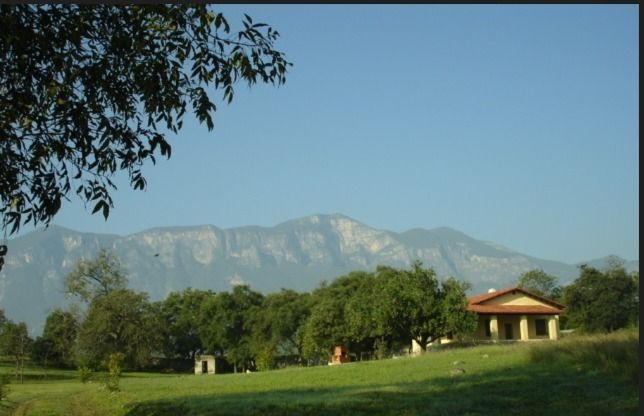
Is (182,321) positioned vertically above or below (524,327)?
above

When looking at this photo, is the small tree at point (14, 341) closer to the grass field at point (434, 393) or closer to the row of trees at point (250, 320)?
the row of trees at point (250, 320)

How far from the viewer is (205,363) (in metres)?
60.0

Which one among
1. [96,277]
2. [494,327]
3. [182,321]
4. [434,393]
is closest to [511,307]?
[494,327]

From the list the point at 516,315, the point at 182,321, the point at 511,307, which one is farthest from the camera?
the point at 182,321

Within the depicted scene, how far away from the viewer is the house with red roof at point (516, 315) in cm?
5256

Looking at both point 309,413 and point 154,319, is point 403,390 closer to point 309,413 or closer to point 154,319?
point 309,413

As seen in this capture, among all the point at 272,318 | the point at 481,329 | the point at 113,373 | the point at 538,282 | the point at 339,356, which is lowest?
the point at 339,356

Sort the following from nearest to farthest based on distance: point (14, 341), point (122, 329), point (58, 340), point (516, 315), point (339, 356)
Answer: point (14, 341), point (339, 356), point (58, 340), point (122, 329), point (516, 315)

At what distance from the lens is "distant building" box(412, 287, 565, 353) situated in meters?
52.5

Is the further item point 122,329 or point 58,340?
point 122,329

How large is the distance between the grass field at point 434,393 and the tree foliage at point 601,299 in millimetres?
34222

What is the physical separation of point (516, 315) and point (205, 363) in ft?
79.2

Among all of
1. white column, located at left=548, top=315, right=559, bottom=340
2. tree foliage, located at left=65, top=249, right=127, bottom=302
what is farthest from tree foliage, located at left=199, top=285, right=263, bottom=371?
white column, located at left=548, top=315, right=559, bottom=340

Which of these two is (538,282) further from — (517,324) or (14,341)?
(14,341)
